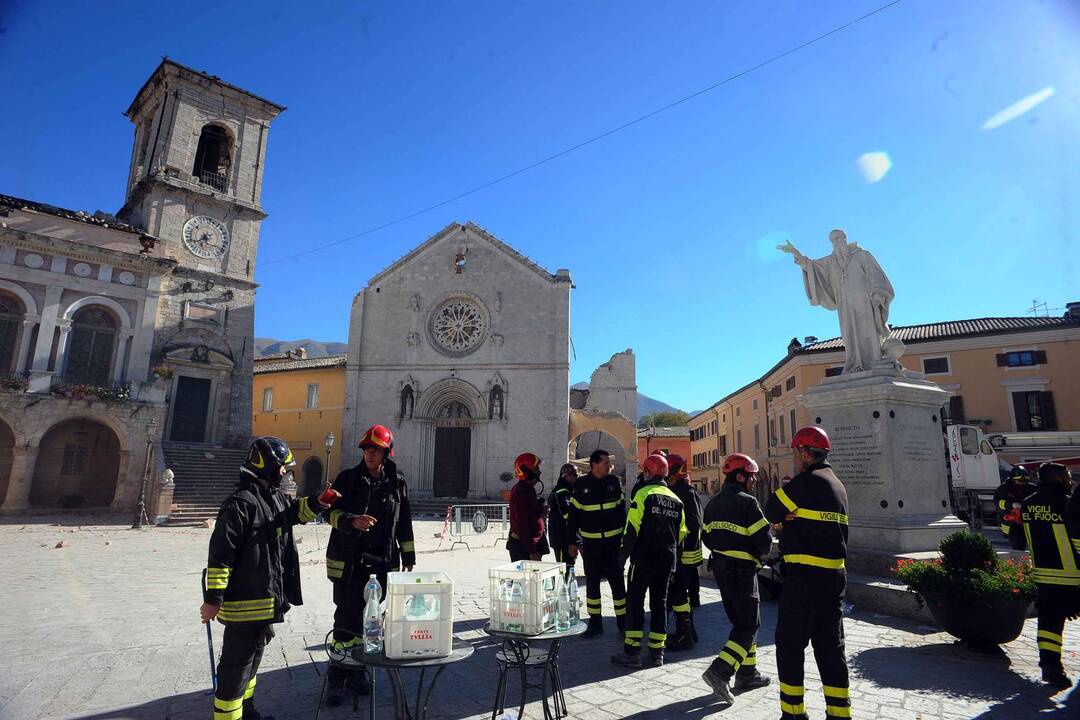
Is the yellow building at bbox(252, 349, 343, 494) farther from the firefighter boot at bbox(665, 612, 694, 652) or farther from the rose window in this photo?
the firefighter boot at bbox(665, 612, 694, 652)

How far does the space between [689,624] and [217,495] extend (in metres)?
20.2

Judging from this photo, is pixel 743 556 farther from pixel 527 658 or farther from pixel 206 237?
pixel 206 237

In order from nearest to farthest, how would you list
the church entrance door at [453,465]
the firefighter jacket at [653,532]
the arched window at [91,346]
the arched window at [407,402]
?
the firefighter jacket at [653,532] < the arched window at [91,346] < the church entrance door at [453,465] < the arched window at [407,402]

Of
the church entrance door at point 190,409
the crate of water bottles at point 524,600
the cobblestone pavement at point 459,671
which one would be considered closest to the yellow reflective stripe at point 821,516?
the cobblestone pavement at point 459,671

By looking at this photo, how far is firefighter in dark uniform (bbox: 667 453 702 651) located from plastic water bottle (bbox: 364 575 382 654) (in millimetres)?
3480

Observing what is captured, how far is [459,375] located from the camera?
27719 millimetres

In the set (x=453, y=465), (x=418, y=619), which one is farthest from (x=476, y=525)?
(x=418, y=619)

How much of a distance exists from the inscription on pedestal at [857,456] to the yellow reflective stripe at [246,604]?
729 cm

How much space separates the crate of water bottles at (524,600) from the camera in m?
3.62

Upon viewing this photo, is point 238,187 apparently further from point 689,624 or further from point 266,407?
point 689,624

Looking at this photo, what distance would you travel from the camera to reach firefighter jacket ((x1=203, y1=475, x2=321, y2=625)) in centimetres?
351

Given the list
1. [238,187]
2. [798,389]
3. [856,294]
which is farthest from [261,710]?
[798,389]

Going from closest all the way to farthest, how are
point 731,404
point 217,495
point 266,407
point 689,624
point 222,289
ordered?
point 689,624, point 217,495, point 222,289, point 266,407, point 731,404

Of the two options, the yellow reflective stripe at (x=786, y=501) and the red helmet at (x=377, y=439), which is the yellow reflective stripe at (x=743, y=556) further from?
the red helmet at (x=377, y=439)
